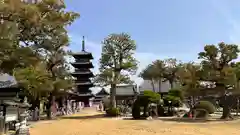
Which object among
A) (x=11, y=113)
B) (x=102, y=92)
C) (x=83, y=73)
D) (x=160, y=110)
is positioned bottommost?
(x=160, y=110)

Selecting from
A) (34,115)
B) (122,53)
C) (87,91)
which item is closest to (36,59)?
(34,115)

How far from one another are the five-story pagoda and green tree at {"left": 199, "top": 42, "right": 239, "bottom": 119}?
38.8m

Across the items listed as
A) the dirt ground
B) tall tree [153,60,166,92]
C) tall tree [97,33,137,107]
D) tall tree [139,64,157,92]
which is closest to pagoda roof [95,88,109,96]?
tall tree [139,64,157,92]

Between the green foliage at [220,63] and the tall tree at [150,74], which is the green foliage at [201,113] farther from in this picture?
the tall tree at [150,74]

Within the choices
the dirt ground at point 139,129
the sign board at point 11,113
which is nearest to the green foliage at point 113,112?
the dirt ground at point 139,129

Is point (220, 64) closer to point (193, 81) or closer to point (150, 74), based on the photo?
point (193, 81)

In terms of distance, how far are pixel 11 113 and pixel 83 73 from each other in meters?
46.7

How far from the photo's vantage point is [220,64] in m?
31.0

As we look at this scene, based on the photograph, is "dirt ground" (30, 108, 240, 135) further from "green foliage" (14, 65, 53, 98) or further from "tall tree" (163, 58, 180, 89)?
"tall tree" (163, 58, 180, 89)

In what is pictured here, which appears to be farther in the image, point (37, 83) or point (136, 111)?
point (136, 111)

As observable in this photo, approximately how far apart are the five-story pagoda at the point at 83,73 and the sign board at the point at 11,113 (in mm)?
45005

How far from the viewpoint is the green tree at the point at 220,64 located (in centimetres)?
3001

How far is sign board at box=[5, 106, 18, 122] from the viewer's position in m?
19.5

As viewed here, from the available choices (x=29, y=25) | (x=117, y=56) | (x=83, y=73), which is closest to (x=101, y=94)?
(x=83, y=73)
